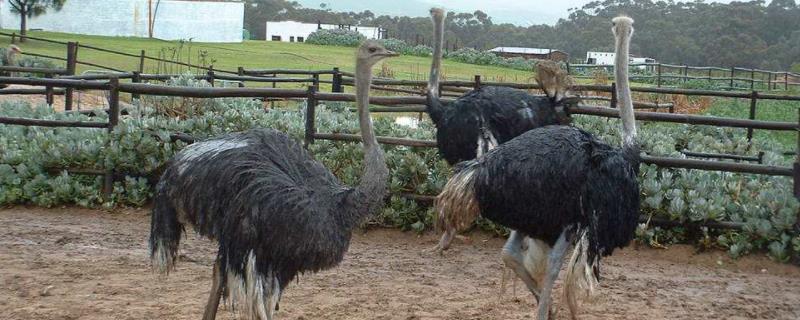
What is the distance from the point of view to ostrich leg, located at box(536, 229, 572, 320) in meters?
4.18

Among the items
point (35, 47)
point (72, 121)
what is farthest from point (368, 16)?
point (72, 121)

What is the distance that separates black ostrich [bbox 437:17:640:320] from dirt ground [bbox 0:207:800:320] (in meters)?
0.39

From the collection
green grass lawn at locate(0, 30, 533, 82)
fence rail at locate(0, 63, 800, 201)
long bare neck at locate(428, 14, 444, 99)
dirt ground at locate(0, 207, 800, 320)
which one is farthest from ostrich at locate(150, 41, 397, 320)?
green grass lawn at locate(0, 30, 533, 82)

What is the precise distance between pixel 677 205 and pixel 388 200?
1.93 meters

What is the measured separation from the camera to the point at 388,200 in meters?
6.84

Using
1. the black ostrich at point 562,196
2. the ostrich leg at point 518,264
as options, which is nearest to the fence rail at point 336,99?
the ostrich leg at point 518,264

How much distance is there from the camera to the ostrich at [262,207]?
364 centimetres

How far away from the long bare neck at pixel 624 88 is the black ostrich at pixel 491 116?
1.17 m

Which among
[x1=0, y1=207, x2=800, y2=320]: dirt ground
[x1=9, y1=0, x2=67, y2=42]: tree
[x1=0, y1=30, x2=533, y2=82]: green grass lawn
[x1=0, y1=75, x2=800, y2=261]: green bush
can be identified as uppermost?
[x1=9, y1=0, x2=67, y2=42]: tree

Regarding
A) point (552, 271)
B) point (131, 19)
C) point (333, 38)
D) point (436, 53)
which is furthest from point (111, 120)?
point (333, 38)

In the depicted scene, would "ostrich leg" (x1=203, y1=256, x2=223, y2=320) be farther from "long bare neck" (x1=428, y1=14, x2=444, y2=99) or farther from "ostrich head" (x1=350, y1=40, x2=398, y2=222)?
"long bare neck" (x1=428, y1=14, x2=444, y2=99)

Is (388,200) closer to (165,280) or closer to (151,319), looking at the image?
(165,280)

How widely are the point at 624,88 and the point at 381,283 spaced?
165 cm

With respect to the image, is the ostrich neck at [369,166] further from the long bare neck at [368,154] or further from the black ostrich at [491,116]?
the black ostrich at [491,116]
